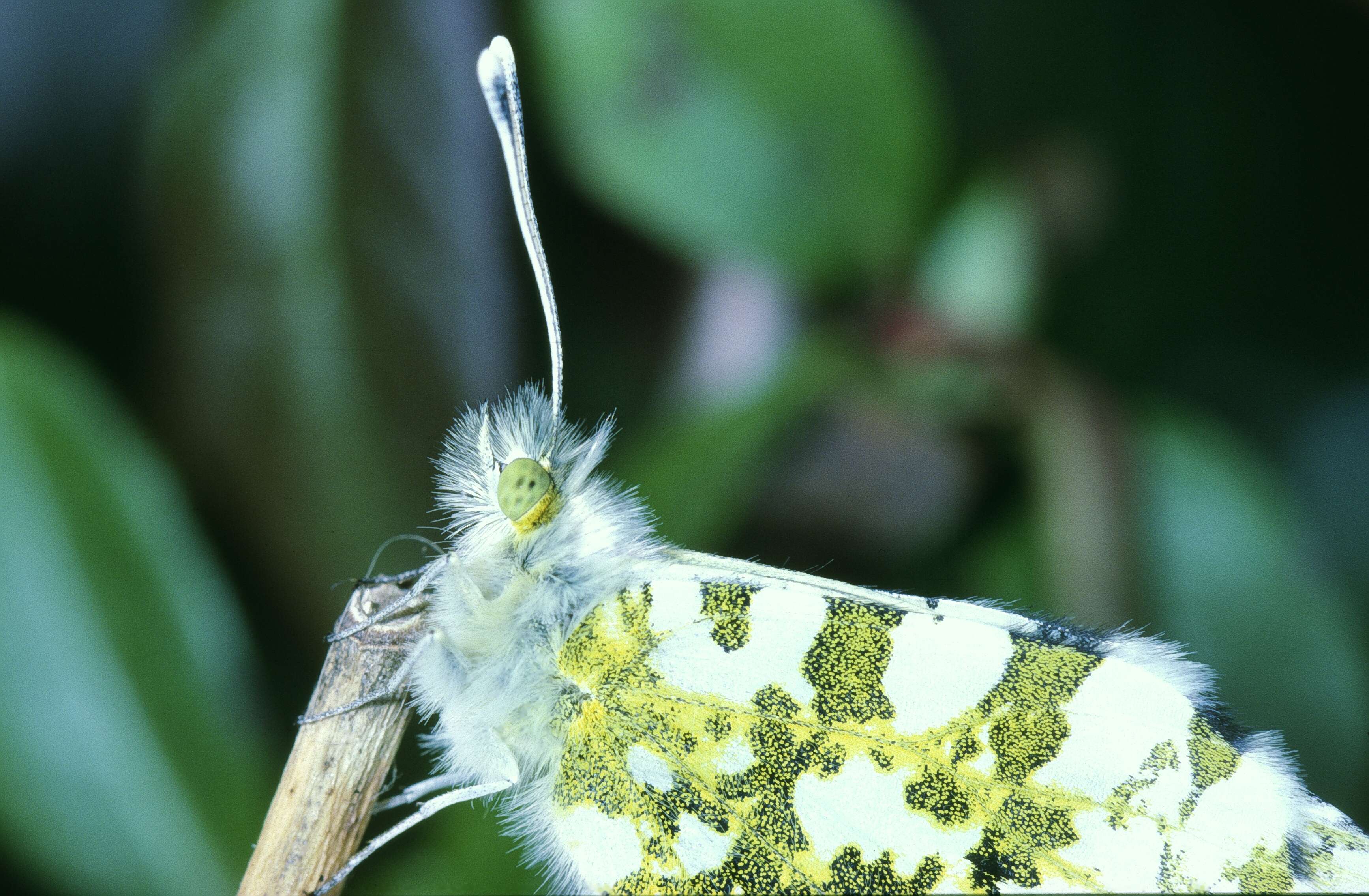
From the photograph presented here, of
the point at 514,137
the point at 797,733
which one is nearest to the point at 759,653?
the point at 797,733

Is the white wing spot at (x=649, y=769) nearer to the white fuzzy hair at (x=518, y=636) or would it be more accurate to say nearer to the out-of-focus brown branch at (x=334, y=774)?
the white fuzzy hair at (x=518, y=636)

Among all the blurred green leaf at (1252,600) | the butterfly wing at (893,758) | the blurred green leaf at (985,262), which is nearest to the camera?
the butterfly wing at (893,758)

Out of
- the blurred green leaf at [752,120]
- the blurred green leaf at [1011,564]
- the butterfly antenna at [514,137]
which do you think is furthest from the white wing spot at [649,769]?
the blurred green leaf at [752,120]

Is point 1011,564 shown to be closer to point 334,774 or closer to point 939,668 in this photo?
point 939,668

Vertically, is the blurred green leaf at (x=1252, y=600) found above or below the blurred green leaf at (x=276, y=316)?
below

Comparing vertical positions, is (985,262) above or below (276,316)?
below
